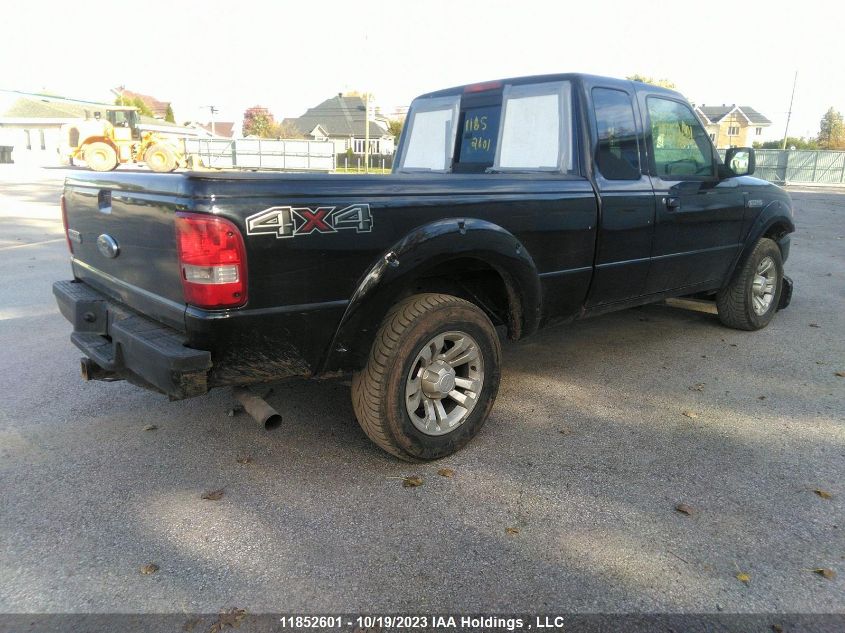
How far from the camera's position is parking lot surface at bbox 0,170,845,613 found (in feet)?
7.91

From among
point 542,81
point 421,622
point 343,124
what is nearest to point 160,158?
point 542,81

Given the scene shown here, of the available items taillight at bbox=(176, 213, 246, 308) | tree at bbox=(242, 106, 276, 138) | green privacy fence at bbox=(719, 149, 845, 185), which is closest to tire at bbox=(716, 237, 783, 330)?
taillight at bbox=(176, 213, 246, 308)

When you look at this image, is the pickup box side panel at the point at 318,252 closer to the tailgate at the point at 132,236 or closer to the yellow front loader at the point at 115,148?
the tailgate at the point at 132,236

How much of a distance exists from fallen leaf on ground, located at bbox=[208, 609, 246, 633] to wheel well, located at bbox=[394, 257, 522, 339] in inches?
62.5

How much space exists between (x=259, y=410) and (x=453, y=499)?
0.99m

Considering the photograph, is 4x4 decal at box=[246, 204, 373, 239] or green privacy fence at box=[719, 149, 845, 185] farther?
green privacy fence at box=[719, 149, 845, 185]

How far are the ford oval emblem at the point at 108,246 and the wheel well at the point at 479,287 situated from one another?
1410 millimetres

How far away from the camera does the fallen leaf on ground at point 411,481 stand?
3.16 m

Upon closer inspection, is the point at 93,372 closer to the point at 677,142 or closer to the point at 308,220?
the point at 308,220

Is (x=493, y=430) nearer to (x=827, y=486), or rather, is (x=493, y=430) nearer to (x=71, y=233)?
(x=827, y=486)

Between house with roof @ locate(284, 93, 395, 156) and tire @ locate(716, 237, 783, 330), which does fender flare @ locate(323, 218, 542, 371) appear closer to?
tire @ locate(716, 237, 783, 330)

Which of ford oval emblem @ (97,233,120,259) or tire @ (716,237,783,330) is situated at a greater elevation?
ford oval emblem @ (97,233,120,259)

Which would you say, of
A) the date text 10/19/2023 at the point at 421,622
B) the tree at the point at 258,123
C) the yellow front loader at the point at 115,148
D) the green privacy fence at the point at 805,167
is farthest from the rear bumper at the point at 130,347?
the tree at the point at 258,123

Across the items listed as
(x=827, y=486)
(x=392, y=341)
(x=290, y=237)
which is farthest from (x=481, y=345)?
(x=827, y=486)
